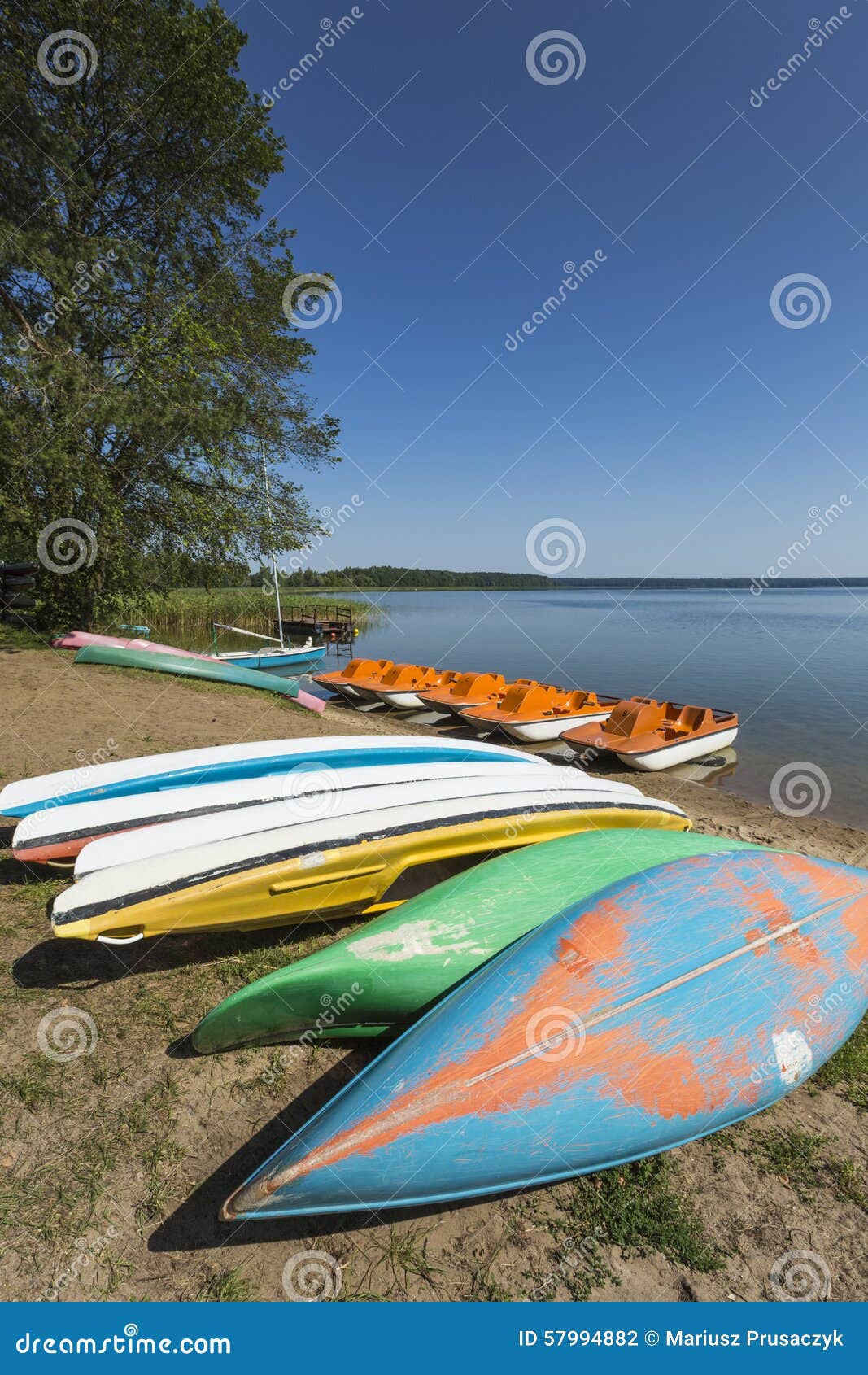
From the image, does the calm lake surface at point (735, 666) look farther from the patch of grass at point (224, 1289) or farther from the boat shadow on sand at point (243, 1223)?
the patch of grass at point (224, 1289)

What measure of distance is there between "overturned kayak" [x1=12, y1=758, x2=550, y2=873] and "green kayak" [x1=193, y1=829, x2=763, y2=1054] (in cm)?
110

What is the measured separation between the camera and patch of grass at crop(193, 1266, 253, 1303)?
6.08 ft

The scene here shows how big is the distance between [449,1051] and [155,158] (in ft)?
64.1

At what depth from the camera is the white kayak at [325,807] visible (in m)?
3.32

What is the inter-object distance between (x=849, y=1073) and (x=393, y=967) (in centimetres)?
252

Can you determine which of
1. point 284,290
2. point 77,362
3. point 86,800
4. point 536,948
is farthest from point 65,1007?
point 284,290

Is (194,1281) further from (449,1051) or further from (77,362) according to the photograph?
(77,362)

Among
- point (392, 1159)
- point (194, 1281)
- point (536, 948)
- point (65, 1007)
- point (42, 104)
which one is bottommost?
point (65, 1007)

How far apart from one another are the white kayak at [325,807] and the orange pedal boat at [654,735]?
19.9ft

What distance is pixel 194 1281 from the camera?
6.20 feet

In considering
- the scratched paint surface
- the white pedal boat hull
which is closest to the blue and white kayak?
the white pedal boat hull

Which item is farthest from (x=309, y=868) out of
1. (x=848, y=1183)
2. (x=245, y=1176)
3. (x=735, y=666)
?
(x=735, y=666)

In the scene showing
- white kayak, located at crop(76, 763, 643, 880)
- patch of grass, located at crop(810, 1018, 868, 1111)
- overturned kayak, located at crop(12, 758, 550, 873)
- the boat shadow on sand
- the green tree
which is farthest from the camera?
the green tree

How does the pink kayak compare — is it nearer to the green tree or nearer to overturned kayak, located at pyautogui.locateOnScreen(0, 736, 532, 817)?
the green tree
